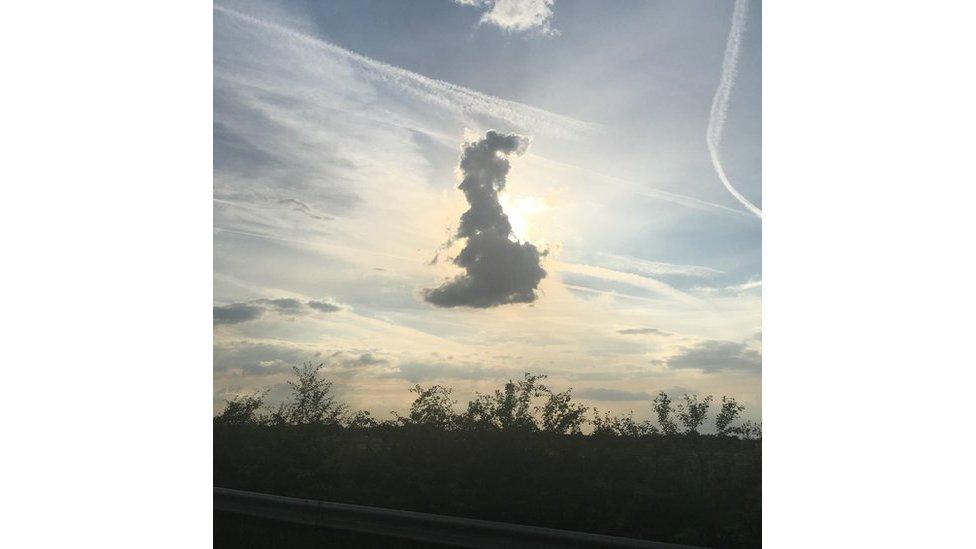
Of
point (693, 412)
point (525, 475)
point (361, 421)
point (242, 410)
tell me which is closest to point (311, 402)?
point (361, 421)

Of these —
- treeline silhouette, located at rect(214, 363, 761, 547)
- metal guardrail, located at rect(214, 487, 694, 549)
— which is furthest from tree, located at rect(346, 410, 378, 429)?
metal guardrail, located at rect(214, 487, 694, 549)

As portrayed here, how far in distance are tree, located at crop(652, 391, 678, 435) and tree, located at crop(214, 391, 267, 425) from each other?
8.16 feet

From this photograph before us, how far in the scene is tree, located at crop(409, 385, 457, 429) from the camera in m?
4.33

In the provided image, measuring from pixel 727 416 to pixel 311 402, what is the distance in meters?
2.47

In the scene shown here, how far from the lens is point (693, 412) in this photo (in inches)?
148

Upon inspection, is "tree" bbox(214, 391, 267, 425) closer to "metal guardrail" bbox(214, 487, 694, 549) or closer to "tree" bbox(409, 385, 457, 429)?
"metal guardrail" bbox(214, 487, 694, 549)

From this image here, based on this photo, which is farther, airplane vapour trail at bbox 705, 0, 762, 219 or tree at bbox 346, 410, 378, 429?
tree at bbox 346, 410, 378, 429

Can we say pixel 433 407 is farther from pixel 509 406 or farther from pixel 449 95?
pixel 449 95

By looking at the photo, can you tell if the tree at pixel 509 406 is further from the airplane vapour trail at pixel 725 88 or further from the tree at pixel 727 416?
the airplane vapour trail at pixel 725 88

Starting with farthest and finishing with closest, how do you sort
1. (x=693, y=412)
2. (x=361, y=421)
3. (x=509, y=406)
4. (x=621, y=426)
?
1. (x=361, y=421)
2. (x=509, y=406)
3. (x=621, y=426)
4. (x=693, y=412)

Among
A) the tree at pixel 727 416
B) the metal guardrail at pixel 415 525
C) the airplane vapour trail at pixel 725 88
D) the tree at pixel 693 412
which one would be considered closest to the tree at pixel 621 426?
the tree at pixel 693 412

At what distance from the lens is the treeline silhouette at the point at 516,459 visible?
12.1ft
